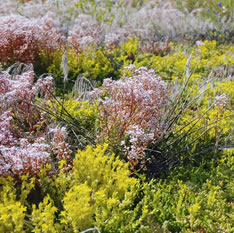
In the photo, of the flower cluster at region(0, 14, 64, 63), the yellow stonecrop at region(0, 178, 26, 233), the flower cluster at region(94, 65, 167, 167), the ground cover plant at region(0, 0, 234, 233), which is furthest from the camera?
the flower cluster at region(0, 14, 64, 63)

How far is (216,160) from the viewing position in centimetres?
270

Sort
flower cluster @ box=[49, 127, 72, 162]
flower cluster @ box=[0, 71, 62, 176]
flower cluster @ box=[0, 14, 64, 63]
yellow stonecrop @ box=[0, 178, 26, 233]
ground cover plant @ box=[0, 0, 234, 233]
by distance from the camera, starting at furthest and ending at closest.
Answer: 1. flower cluster @ box=[0, 14, 64, 63]
2. flower cluster @ box=[49, 127, 72, 162]
3. flower cluster @ box=[0, 71, 62, 176]
4. ground cover plant @ box=[0, 0, 234, 233]
5. yellow stonecrop @ box=[0, 178, 26, 233]

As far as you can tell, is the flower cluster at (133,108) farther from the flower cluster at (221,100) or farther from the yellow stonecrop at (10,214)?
the yellow stonecrop at (10,214)

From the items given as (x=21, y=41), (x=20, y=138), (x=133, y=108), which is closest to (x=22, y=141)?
(x=20, y=138)

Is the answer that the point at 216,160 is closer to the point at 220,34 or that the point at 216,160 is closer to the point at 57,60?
the point at 57,60

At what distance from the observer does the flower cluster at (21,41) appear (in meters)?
3.88

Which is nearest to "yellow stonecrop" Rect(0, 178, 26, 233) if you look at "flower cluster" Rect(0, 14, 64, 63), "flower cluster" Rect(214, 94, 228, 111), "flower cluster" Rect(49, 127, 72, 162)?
"flower cluster" Rect(49, 127, 72, 162)

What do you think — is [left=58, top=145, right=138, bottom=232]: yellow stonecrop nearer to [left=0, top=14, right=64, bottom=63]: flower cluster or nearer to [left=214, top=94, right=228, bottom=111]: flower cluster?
[left=214, top=94, right=228, bottom=111]: flower cluster

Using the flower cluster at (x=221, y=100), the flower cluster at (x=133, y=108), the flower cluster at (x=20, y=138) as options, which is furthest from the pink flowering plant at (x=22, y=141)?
the flower cluster at (x=221, y=100)

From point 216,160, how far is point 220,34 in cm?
517

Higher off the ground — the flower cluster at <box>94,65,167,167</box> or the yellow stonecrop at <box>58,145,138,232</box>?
the flower cluster at <box>94,65,167,167</box>

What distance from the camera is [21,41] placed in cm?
403

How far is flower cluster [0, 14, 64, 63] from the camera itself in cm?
388

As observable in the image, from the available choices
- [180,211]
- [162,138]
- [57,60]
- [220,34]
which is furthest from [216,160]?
[220,34]
